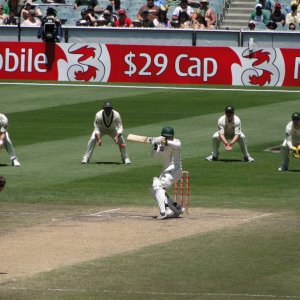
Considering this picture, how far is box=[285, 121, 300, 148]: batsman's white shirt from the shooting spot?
30.5 m

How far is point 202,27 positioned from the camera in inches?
1981

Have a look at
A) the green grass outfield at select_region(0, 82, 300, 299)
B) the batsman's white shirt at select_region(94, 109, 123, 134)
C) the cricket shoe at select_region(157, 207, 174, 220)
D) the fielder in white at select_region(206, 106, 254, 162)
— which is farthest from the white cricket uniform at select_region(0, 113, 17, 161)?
the cricket shoe at select_region(157, 207, 174, 220)

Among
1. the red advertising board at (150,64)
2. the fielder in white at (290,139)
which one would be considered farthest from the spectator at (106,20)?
A: the fielder in white at (290,139)

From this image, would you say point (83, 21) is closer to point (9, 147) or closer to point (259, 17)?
point (259, 17)

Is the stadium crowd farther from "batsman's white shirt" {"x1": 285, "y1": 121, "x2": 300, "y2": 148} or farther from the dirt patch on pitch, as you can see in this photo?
the dirt patch on pitch

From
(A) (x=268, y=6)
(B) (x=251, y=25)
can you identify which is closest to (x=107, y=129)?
(B) (x=251, y=25)

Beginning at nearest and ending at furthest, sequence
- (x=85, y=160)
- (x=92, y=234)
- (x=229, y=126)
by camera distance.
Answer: (x=92, y=234)
(x=85, y=160)
(x=229, y=126)

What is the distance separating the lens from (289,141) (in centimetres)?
3064

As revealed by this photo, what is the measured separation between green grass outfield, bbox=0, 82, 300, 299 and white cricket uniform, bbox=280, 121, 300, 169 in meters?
0.45

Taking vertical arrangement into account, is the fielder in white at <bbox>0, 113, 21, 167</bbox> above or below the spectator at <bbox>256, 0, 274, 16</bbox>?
below

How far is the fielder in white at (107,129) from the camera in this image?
31.8 m

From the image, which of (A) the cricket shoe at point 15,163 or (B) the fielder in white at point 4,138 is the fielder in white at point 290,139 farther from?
(B) the fielder in white at point 4,138

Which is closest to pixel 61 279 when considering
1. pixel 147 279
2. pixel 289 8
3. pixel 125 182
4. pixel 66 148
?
pixel 147 279

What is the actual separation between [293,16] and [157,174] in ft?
75.0
